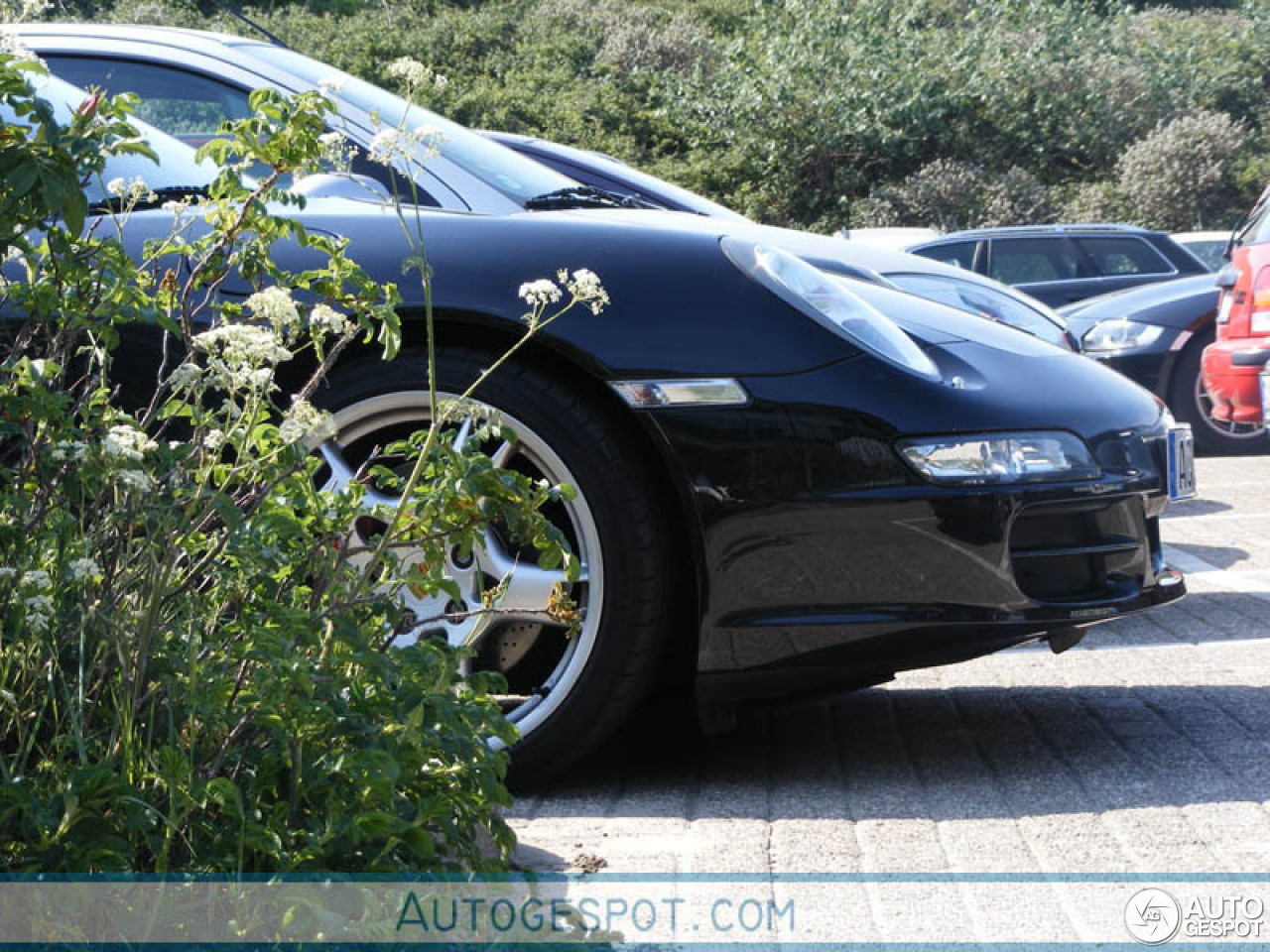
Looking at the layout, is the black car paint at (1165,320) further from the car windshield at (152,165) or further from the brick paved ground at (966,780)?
the car windshield at (152,165)

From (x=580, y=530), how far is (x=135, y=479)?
132 cm

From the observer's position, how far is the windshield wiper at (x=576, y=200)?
379 cm

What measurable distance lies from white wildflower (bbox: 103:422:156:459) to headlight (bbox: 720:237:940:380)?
4.94ft

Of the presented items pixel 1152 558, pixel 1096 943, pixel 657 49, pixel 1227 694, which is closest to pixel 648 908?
pixel 1096 943

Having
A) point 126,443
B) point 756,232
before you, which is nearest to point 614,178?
point 756,232

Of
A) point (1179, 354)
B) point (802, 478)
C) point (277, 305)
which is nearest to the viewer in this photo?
point (277, 305)

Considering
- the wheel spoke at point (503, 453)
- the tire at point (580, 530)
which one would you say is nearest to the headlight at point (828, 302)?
the tire at point (580, 530)

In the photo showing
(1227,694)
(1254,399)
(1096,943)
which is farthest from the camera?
(1254,399)

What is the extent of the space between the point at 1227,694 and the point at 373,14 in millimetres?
29402

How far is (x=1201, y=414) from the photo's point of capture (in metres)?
10.0

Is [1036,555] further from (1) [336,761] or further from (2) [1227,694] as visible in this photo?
(1) [336,761]

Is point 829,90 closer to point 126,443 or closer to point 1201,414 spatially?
point 1201,414

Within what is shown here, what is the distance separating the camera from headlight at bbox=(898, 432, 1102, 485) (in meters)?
3.08

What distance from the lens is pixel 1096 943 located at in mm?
2389
